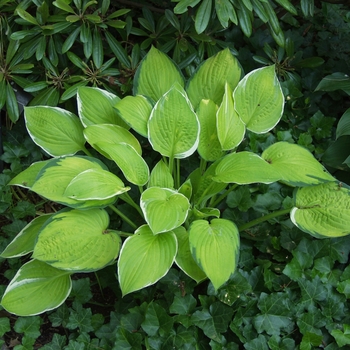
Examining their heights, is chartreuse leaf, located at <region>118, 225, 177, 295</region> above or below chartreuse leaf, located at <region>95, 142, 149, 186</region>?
below

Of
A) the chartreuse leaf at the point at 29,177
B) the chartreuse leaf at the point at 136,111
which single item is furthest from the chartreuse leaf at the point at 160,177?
the chartreuse leaf at the point at 29,177

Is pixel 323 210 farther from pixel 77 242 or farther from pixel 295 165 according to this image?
pixel 77 242

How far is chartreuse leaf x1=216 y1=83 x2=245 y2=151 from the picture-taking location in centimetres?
136

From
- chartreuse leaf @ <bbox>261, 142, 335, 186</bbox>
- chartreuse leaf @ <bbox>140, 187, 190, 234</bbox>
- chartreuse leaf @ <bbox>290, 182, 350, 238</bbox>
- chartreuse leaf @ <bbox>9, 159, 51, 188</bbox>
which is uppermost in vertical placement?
chartreuse leaf @ <bbox>9, 159, 51, 188</bbox>

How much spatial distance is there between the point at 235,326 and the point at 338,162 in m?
0.70

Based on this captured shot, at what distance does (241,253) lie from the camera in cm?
146

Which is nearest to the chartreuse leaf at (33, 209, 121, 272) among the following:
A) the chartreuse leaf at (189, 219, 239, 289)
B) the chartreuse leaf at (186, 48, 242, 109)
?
the chartreuse leaf at (189, 219, 239, 289)

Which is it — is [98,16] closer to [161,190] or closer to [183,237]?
[161,190]

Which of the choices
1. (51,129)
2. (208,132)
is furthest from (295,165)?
(51,129)

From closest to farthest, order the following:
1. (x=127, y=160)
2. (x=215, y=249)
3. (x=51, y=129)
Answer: (x=215, y=249) → (x=127, y=160) → (x=51, y=129)

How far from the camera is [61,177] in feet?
4.21

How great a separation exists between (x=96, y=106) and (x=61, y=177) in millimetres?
288

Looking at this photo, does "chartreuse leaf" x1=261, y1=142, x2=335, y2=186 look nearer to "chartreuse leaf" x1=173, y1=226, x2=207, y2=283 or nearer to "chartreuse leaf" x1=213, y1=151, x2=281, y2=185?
"chartreuse leaf" x1=213, y1=151, x2=281, y2=185

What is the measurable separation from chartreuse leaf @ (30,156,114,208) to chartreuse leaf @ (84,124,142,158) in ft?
0.22
